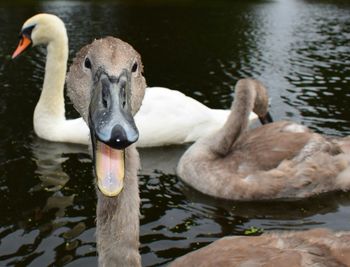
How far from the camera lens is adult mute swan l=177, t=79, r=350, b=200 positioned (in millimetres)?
7812

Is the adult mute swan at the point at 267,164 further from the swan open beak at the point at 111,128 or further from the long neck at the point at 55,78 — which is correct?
the swan open beak at the point at 111,128

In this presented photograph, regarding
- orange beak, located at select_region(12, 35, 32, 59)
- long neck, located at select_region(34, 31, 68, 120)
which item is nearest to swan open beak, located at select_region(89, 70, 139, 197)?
long neck, located at select_region(34, 31, 68, 120)

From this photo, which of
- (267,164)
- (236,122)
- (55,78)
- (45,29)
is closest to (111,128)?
(267,164)

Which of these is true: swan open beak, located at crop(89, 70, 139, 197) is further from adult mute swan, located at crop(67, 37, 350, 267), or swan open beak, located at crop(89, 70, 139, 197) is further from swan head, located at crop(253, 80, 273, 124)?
swan head, located at crop(253, 80, 273, 124)

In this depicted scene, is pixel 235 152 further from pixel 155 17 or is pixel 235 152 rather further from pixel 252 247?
pixel 155 17

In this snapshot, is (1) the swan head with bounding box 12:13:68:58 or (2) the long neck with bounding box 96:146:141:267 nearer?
(2) the long neck with bounding box 96:146:141:267

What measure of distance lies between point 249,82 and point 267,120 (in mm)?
942

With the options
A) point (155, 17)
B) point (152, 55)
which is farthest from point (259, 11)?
point (152, 55)

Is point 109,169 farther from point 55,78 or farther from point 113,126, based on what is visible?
point 55,78

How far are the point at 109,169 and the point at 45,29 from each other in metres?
8.55

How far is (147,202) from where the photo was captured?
7789 millimetres

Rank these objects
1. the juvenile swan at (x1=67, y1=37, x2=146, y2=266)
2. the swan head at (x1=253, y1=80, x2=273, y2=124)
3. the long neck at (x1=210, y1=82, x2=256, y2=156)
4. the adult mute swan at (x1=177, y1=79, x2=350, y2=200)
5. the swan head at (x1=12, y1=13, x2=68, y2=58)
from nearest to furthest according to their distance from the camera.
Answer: the juvenile swan at (x1=67, y1=37, x2=146, y2=266), the adult mute swan at (x1=177, y1=79, x2=350, y2=200), the long neck at (x1=210, y1=82, x2=256, y2=156), the swan head at (x1=253, y1=80, x2=273, y2=124), the swan head at (x1=12, y1=13, x2=68, y2=58)

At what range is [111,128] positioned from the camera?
2.80m

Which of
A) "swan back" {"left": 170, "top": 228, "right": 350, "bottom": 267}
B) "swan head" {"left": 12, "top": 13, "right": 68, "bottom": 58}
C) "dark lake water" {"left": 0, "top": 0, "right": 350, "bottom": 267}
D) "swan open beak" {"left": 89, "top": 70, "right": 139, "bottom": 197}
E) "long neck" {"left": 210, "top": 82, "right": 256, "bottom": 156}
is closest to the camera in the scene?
"swan open beak" {"left": 89, "top": 70, "right": 139, "bottom": 197}
